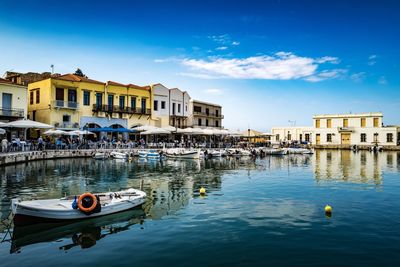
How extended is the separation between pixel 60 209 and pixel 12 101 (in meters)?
29.9

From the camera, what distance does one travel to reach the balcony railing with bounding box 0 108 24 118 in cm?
3512

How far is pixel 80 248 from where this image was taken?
33.2 ft

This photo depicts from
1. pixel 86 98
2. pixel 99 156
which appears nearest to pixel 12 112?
pixel 86 98

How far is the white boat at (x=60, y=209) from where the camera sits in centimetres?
1154

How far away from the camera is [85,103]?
44.1 meters

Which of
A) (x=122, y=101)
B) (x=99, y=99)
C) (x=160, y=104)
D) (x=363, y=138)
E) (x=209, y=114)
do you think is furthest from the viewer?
(x=363, y=138)

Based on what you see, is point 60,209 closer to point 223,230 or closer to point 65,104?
point 223,230

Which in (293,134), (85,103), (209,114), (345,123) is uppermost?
(209,114)

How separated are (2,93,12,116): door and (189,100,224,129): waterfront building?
103ft

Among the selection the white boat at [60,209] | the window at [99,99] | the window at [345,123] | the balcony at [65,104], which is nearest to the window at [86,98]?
the window at [99,99]

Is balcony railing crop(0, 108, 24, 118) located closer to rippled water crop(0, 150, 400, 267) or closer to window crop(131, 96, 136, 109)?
window crop(131, 96, 136, 109)

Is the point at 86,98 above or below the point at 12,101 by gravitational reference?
above

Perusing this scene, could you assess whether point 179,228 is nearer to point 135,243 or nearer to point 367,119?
point 135,243

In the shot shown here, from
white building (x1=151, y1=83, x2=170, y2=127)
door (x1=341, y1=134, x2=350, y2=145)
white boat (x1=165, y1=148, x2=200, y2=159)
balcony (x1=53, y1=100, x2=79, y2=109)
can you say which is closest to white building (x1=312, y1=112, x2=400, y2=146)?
door (x1=341, y1=134, x2=350, y2=145)
